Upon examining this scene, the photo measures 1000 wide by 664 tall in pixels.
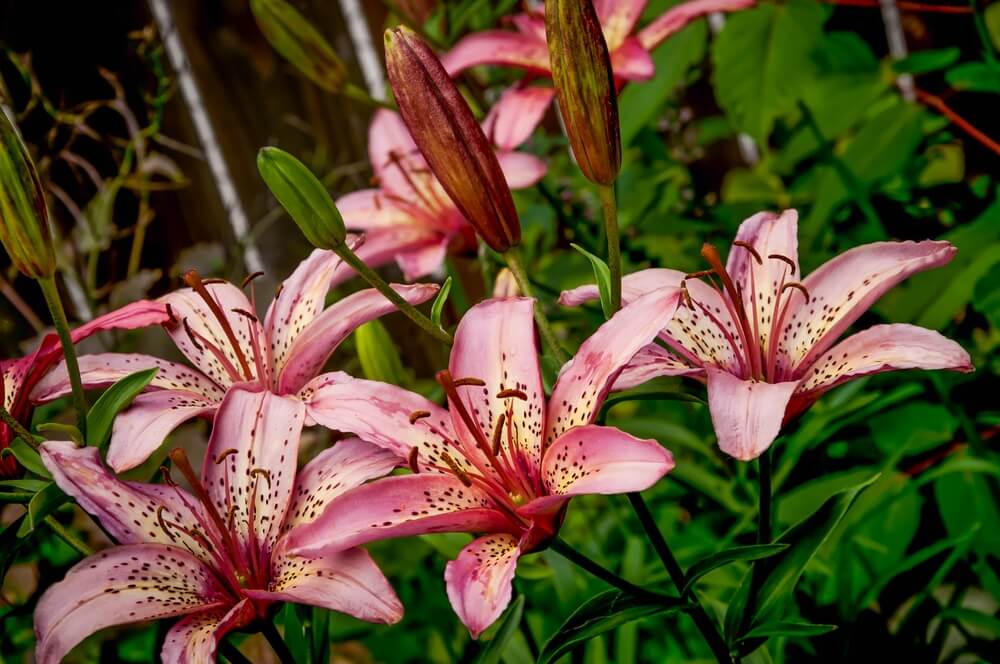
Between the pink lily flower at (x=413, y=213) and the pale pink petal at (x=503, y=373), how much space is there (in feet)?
0.63

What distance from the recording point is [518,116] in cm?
55

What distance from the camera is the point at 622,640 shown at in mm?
527

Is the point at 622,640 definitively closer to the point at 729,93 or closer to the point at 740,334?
the point at 740,334

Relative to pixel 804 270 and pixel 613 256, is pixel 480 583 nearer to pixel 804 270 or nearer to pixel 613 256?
pixel 613 256

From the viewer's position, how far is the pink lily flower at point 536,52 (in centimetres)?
54

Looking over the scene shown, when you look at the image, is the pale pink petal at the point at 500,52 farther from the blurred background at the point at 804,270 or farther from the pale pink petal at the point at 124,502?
the pale pink petal at the point at 124,502

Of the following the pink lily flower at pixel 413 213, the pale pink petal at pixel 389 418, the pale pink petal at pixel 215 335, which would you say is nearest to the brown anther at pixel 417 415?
the pale pink petal at pixel 389 418

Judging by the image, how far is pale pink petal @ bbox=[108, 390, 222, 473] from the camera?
0.33 m

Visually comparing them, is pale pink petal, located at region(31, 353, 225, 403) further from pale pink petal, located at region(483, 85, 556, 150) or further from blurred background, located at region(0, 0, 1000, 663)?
pale pink petal, located at region(483, 85, 556, 150)

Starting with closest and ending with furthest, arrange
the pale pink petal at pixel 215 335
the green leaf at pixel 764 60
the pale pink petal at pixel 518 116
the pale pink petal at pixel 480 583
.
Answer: the pale pink petal at pixel 480 583
the pale pink petal at pixel 215 335
the pale pink petal at pixel 518 116
the green leaf at pixel 764 60

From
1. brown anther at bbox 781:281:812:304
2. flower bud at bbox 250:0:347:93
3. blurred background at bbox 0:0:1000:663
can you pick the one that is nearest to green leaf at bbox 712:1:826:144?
blurred background at bbox 0:0:1000:663

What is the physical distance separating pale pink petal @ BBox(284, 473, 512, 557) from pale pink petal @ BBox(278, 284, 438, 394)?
2.8 inches

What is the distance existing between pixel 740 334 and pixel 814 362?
28 mm

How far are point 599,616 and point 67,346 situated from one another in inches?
7.4
